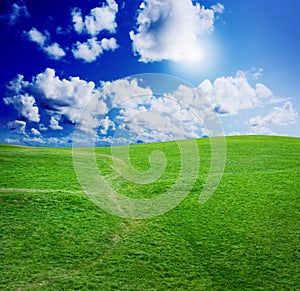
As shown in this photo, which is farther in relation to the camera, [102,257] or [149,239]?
[149,239]

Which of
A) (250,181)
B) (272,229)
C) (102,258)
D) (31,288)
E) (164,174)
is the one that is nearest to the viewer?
(31,288)

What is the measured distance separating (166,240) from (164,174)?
692 inches

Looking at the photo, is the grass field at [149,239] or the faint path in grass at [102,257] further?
the grass field at [149,239]

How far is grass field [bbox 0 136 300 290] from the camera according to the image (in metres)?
16.2

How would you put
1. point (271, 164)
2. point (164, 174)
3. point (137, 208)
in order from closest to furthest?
point (137, 208), point (164, 174), point (271, 164)

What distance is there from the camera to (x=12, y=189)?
88.6 feet

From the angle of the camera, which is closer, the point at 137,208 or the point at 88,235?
the point at 88,235

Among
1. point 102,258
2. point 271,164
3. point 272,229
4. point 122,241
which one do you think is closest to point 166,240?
point 122,241

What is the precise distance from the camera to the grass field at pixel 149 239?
53.1 ft

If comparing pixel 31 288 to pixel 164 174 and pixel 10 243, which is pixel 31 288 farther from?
pixel 164 174

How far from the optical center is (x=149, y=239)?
20.4 metres

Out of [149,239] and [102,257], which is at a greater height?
[149,239]

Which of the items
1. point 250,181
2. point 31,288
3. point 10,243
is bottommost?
point 31,288

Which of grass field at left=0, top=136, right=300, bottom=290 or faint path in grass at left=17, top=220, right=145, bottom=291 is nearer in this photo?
faint path in grass at left=17, top=220, right=145, bottom=291
